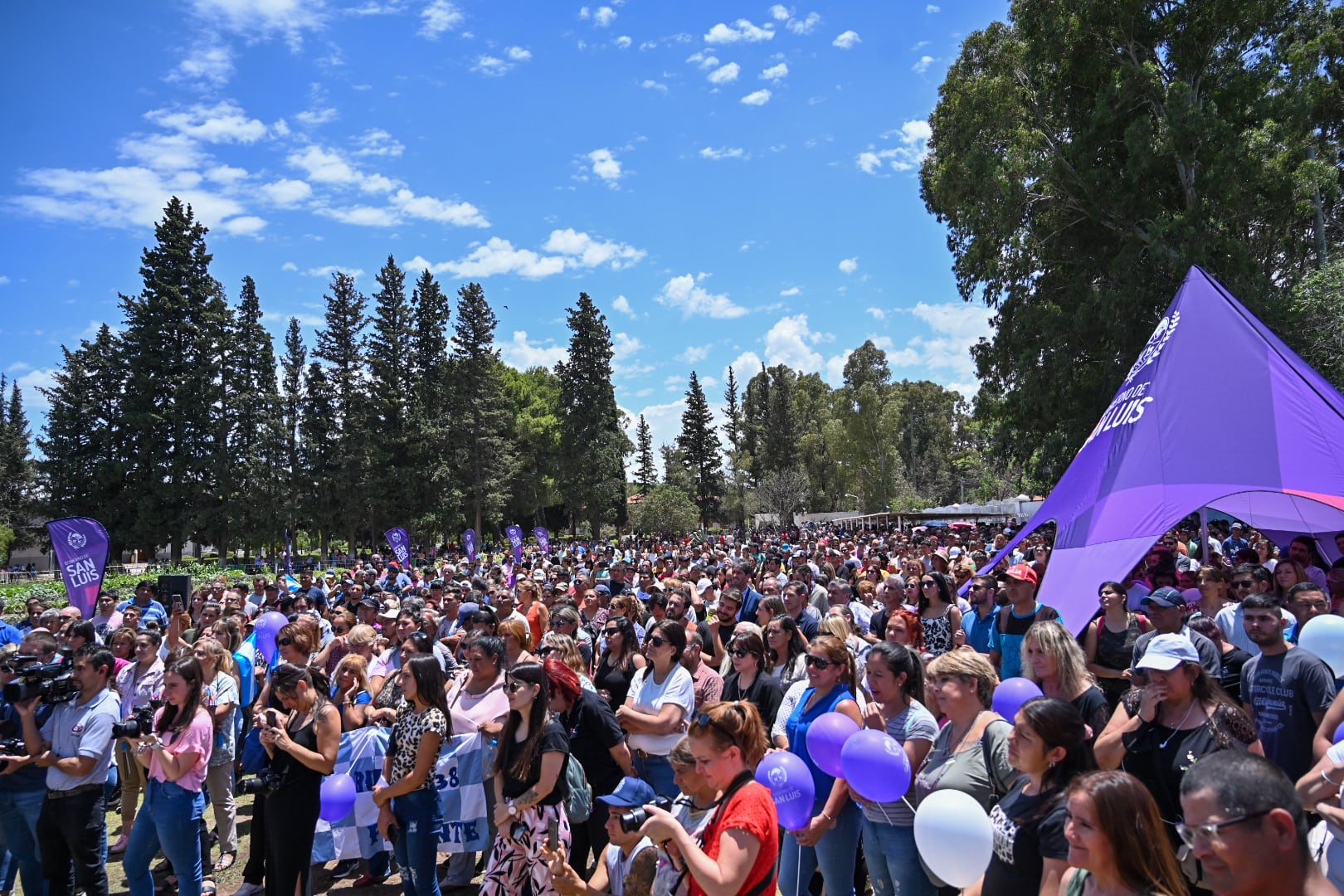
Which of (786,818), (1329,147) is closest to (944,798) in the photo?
(786,818)

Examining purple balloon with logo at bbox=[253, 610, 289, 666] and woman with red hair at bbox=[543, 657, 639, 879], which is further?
purple balloon with logo at bbox=[253, 610, 289, 666]

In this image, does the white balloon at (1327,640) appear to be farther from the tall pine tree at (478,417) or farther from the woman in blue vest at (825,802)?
the tall pine tree at (478,417)

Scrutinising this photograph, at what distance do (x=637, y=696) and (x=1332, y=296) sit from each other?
60.3ft

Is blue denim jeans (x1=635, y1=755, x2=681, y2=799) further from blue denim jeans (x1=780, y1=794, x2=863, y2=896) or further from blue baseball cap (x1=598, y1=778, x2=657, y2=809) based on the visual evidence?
blue baseball cap (x1=598, y1=778, x2=657, y2=809)

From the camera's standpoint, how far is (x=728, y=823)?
2838 mm

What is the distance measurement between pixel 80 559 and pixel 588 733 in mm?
10217

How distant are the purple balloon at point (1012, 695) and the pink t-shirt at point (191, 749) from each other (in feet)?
14.0

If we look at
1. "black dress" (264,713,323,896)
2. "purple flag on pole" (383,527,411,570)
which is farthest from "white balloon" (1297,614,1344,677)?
"purple flag on pole" (383,527,411,570)

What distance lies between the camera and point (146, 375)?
40906 mm

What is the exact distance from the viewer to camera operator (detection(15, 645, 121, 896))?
15.5 ft

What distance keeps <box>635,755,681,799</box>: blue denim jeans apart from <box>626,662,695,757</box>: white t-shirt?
8cm

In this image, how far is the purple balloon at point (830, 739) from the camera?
384 cm

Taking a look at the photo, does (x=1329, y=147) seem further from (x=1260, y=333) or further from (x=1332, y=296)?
(x=1260, y=333)

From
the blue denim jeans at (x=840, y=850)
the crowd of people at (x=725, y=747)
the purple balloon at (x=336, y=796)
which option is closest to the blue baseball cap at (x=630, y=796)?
the crowd of people at (x=725, y=747)
